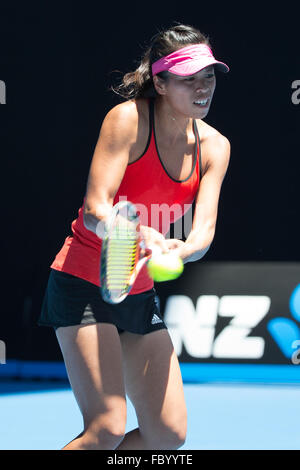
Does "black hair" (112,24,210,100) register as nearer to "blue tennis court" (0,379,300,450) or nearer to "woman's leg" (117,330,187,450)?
"woman's leg" (117,330,187,450)

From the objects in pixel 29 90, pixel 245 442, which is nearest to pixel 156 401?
pixel 245 442

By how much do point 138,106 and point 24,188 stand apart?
12.6ft

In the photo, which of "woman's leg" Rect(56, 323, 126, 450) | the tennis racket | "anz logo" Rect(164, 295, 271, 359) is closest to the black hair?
the tennis racket

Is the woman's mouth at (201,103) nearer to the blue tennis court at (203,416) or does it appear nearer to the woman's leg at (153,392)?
the woman's leg at (153,392)

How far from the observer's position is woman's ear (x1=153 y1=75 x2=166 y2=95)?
2990 millimetres

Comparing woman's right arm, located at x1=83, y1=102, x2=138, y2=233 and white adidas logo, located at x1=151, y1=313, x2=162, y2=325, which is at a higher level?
woman's right arm, located at x1=83, y1=102, x2=138, y2=233

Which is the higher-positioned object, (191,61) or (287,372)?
(191,61)

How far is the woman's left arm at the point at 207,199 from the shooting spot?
2986 mm

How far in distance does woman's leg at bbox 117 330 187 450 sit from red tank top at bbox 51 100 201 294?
20 centimetres

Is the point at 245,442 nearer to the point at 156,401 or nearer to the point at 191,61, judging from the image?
the point at 156,401

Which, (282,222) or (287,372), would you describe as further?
(282,222)

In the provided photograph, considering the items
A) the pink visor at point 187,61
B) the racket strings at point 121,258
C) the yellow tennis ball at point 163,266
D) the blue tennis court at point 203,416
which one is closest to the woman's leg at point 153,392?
the racket strings at point 121,258
